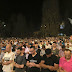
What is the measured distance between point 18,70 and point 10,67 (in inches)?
15.2

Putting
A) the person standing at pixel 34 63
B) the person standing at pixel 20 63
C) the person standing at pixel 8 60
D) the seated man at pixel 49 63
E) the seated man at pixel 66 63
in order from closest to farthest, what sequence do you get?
the seated man at pixel 66 63
the seated man at pixel 49 63
the person standing at pixel 34 63
the person standing at pixel 20 63
the person standing at pixel 8 60

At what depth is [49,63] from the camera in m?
4.53

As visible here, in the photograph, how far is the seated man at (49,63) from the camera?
446 cm

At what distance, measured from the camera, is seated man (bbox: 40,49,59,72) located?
4.46 m

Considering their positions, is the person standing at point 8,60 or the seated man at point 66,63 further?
the person standing at point 8,60

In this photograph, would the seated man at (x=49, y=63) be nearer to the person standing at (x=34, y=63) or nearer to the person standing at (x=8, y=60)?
the person standing at (x=34, y=63)

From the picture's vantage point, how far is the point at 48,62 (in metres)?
4.55

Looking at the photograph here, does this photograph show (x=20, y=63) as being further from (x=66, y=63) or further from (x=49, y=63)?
(x=66, y=63)

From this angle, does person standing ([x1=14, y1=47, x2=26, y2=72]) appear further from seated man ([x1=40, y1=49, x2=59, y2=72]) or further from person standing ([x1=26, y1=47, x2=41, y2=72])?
seated man ([x1=40, y1=49, x2=59, y2=72])

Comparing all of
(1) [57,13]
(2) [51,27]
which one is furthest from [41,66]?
(1) [57,13]

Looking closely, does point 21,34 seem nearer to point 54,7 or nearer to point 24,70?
point 54,7

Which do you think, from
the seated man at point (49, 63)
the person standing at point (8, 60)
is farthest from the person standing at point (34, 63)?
the person standing at point (8, 60)

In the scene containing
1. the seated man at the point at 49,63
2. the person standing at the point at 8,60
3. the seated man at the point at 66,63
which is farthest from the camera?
the person standing at the point at 8,60

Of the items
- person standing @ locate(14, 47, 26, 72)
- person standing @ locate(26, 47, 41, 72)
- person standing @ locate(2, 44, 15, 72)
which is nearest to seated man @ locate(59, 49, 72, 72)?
person standing @ locate(26, 47, 41, 72)
